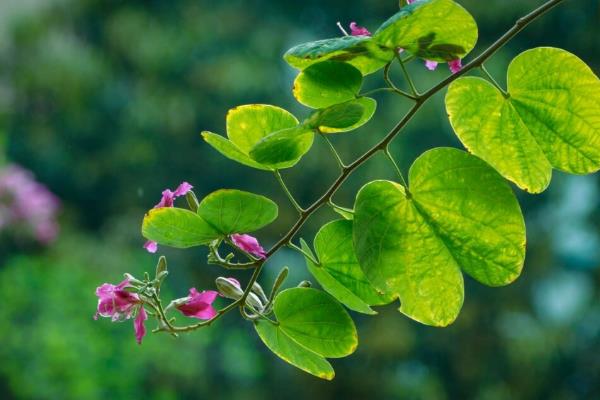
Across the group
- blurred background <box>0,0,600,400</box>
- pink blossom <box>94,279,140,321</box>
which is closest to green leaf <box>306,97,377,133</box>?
pink blossom <box>94,279,140,321</box>

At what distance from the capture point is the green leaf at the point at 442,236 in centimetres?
34

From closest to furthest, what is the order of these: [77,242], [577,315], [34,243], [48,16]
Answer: [34,243], [77,242], [577,315], [48,16]

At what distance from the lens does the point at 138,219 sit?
420cm

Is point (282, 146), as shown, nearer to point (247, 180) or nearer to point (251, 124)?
point (251, 124)

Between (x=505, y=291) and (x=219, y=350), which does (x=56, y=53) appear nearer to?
(x=219, y=350)

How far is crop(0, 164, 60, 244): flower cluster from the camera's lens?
3.32 metres

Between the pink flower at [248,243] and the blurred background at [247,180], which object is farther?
the blurred background at [247,180]

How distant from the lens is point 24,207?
3441mm

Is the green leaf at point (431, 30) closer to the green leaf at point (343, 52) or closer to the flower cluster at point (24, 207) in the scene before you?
the green leaf at point (343, 52)

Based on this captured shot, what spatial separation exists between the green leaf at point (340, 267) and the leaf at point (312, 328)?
0.04 feet

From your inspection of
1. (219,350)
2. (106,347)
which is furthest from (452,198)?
(219,350)

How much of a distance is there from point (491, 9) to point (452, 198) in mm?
4438

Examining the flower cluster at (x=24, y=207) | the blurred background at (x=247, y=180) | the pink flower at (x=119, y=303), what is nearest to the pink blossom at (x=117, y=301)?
the pink flower at (x=119, y=303)

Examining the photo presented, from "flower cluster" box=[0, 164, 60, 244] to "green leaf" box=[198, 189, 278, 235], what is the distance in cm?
310
